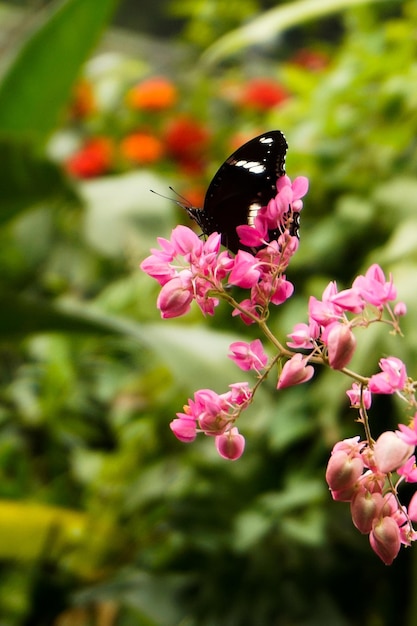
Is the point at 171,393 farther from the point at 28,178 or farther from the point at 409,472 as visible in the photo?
the point at 409,472

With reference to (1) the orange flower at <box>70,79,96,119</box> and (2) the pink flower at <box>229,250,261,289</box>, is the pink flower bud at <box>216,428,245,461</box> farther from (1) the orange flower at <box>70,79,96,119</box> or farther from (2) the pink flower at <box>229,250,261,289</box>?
(1) the orange flower at <box>70,79,96,119</box>

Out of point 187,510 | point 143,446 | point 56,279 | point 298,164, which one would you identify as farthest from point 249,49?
point 187,510

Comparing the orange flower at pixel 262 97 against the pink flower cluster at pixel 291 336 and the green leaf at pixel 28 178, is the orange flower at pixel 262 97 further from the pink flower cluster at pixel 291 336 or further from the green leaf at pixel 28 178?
the pink flower cluster at pixel 291 336

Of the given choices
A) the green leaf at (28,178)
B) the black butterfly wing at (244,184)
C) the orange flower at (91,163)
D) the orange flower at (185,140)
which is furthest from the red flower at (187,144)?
the black butterfly wing at (244,184)

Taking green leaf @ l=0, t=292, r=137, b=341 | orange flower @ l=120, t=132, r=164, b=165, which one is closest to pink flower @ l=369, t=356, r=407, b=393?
green leaf @ l=0, t=292, r=137, b=341

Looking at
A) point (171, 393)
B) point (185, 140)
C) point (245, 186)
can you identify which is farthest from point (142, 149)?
point (245, 186)
